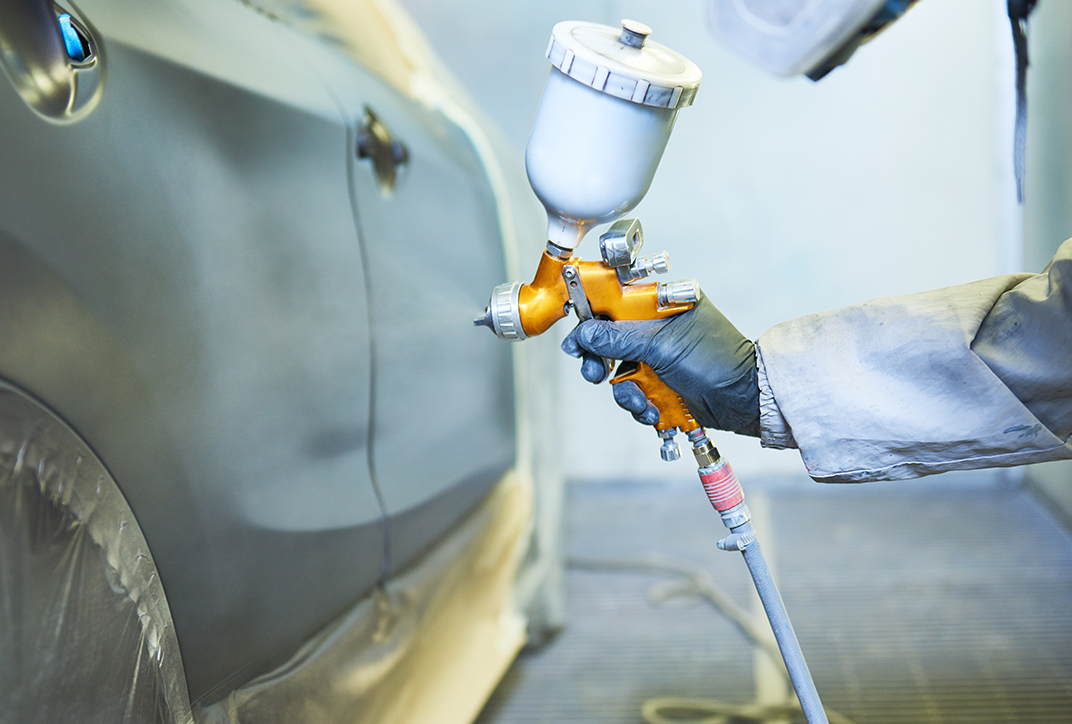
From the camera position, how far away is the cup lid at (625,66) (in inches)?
27.7

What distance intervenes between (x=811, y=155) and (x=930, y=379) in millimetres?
2126

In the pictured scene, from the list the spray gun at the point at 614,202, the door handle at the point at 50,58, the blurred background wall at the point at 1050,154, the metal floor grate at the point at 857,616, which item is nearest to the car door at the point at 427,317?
the spray gun at the point at 614,202

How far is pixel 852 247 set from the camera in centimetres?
275

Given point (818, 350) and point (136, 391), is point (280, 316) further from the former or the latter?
point (818, 350)

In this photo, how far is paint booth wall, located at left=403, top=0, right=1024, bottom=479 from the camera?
8.63ft

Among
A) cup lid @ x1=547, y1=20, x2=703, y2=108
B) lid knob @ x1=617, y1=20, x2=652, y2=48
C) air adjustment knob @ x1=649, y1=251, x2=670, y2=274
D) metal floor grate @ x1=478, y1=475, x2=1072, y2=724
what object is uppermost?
lid knob @ x1=617, y1=20, x2=652, y2=48

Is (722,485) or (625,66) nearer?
(625,66)

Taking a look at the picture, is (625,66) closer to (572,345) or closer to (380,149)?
(572,345)

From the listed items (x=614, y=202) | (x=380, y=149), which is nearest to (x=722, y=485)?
(x=614, y=202)

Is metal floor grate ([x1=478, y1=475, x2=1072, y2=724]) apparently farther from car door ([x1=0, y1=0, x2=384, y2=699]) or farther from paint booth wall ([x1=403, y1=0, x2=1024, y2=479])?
car door ([x1=0, y1=0, x2=384, y2=699])

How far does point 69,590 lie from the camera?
1.93ft

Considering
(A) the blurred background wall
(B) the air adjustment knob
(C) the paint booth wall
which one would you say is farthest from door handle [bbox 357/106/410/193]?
(A) the blurred background wall

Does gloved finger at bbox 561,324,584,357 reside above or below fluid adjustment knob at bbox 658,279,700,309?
below

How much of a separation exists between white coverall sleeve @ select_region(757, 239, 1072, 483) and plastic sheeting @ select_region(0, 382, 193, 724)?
650 millimetres
